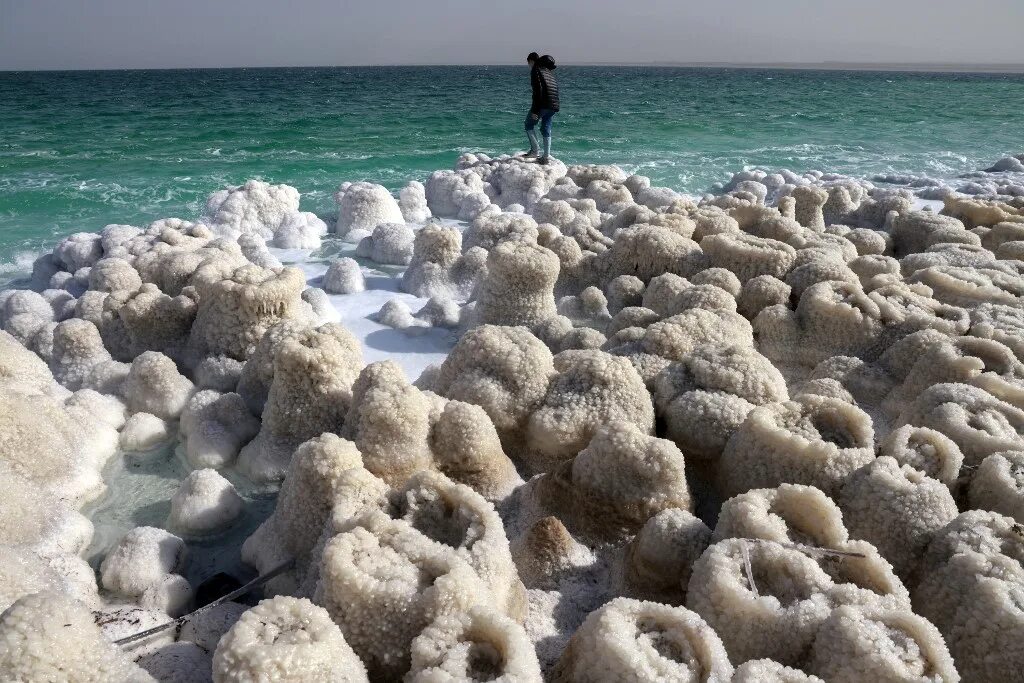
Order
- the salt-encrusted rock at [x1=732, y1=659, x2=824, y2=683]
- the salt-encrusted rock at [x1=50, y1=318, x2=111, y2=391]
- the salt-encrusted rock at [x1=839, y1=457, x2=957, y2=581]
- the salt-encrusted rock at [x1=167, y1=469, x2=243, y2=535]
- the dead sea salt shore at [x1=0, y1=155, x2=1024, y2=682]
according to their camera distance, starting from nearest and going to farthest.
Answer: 1. the salt-encrusted rock at [x1=732, y1=659, x2=824, y2=683]
2. the dead sea salt shore at [x1=0, y1=155, x2=1024, y2=682]
3. the salt-encrusted rock at [x1=839, y1=457, x2=957, y2=581]
4. the salt-encrusted rock at [x1=167, y1=469, x2=243, y2=535]
5. the salt-encrusted rock at [x1=50, y1=318, x2=111, y2=391]

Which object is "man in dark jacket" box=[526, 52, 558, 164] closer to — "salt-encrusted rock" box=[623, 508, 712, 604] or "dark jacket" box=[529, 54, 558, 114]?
"dark jacket" box=[529, 54, 558, 114]

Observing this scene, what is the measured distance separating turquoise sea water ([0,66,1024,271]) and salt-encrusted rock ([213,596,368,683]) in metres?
5.47

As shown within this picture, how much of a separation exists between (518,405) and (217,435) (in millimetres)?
1043

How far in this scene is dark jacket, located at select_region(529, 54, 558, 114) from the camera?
7.73 metres

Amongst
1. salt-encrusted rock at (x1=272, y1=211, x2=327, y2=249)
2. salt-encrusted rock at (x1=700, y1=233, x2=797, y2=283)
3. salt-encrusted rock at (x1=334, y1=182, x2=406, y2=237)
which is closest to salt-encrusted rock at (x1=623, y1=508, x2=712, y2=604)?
salt-encrusted rock at (x1=700, y1=233, x2=797, y2=283)

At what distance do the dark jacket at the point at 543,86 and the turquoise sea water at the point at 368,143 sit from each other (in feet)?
7.03

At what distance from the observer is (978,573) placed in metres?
1.37

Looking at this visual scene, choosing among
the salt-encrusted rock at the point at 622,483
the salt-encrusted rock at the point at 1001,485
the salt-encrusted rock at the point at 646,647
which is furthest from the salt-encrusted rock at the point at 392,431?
the salt-encrusted rock at the point at 1001,485

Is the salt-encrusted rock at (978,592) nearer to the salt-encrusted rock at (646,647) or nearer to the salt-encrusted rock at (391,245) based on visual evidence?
the salt-encrusted rock at (646,647)

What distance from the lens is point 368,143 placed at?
1417 cm

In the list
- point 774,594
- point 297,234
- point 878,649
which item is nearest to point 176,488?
point 774,594

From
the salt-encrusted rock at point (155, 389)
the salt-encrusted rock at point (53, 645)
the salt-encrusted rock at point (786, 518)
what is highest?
the salt-encrusted rock at point (53, 645)

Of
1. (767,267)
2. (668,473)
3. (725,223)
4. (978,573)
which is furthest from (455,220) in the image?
(978,573)

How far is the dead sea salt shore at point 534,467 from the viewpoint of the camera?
1.17 metres
